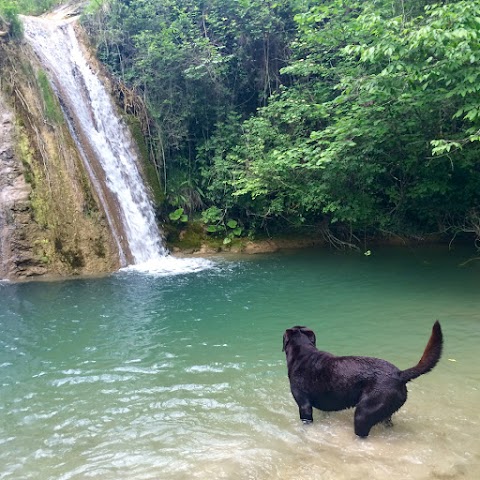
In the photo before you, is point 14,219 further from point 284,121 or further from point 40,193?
point 284,121

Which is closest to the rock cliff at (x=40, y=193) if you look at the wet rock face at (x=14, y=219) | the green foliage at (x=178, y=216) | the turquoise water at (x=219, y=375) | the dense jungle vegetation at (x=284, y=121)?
the wet rock face at (x=14, y=219)

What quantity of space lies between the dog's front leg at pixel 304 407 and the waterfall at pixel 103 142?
29.8ft

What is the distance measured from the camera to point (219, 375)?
18.7 feet

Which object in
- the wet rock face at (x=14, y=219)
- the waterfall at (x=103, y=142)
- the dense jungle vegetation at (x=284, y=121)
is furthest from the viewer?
the waterfall at (x=103, y=142)

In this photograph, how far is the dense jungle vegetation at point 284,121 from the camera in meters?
10.4

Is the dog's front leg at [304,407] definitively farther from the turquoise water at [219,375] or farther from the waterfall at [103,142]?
the waterfall at [103,142]

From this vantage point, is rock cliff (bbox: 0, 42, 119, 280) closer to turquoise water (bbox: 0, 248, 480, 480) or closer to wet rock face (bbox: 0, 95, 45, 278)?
wet rock face (bbox: 0, 95, 45, 278)

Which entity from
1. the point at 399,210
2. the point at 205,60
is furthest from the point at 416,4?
the point at 205,60

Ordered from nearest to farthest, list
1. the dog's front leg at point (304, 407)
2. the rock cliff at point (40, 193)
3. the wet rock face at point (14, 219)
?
1. the dog's front leg at point (304, 407)
2. the wet rock face at point (14, 219)
3. the rock cliff at point (40, 193)

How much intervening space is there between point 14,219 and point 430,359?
36.0 ft

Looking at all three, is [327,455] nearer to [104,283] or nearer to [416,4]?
[104,283]

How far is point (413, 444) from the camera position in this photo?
3.93 meters

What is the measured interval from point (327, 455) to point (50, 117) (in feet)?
40.3

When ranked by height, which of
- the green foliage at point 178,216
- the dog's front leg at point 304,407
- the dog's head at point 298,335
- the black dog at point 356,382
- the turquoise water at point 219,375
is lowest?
the turquoise water at point 219,375
